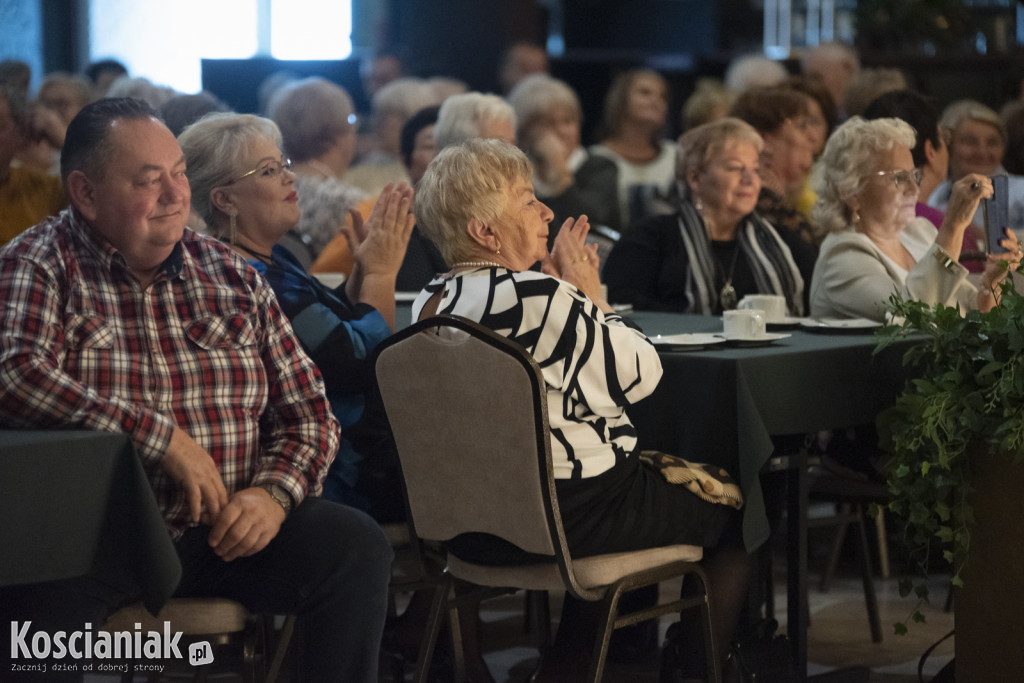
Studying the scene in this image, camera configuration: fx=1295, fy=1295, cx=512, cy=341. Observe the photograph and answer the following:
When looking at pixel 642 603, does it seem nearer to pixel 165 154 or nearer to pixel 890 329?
pixel 890 329

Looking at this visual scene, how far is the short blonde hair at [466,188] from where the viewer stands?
2.43m

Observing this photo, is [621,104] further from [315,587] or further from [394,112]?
[315,587]

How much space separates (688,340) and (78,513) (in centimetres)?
137

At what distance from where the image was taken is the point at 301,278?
9.18 feet

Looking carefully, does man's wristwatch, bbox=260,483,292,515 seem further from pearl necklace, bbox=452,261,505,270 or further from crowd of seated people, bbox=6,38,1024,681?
pearl necklace, bbox=452,261,505,270

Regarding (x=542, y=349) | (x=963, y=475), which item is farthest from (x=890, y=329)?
(x=542, y=349)

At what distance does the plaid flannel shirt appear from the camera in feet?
6.74

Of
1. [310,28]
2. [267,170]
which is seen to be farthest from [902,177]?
[310,28]

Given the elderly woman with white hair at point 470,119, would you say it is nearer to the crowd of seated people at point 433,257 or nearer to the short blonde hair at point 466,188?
the crowd of seated people at point 433,257

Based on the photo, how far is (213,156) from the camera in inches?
112

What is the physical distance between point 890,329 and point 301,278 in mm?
1251

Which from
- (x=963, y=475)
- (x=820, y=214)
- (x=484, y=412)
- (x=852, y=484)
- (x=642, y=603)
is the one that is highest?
(x=820, y=214)

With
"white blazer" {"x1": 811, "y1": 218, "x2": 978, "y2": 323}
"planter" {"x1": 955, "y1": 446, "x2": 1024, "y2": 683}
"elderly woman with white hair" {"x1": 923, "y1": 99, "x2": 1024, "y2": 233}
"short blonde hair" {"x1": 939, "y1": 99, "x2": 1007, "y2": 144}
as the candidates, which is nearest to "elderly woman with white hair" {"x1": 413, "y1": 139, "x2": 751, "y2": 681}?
"planter" {"x1": 955, "y1": 446, "x2": 1024, "y2": 683}

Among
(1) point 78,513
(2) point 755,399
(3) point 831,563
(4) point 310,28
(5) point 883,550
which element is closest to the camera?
(1) point 78,513
